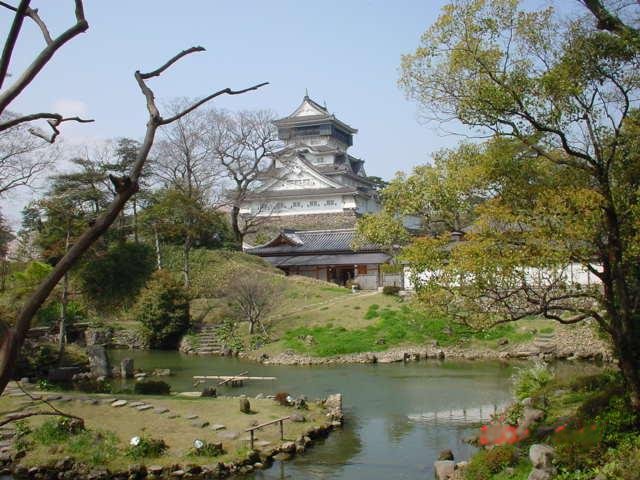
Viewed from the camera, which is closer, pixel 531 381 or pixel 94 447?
pixel 94 447

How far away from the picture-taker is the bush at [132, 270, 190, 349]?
94.5 ft

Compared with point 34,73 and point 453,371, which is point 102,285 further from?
point 34,73

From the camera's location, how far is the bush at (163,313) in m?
28.8

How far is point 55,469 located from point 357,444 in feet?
18.3

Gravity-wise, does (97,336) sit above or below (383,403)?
above

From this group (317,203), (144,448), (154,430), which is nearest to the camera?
(144,448)

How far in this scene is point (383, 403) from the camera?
1636cm

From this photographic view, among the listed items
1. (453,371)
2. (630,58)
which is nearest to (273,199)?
(453,371)

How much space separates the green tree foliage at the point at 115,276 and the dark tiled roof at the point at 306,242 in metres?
9.75

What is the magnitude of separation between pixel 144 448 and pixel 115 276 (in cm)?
2437

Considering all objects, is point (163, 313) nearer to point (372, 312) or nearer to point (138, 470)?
point (372, 312)

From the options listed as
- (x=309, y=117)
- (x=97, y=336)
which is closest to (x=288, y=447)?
(x=97, y=336)

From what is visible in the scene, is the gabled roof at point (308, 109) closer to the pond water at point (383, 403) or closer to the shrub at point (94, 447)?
the pond water at point (383, 403)

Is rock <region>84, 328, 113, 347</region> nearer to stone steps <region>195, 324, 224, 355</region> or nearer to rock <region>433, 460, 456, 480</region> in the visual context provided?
stone steps <region>195, 324, 224, 355</region>
